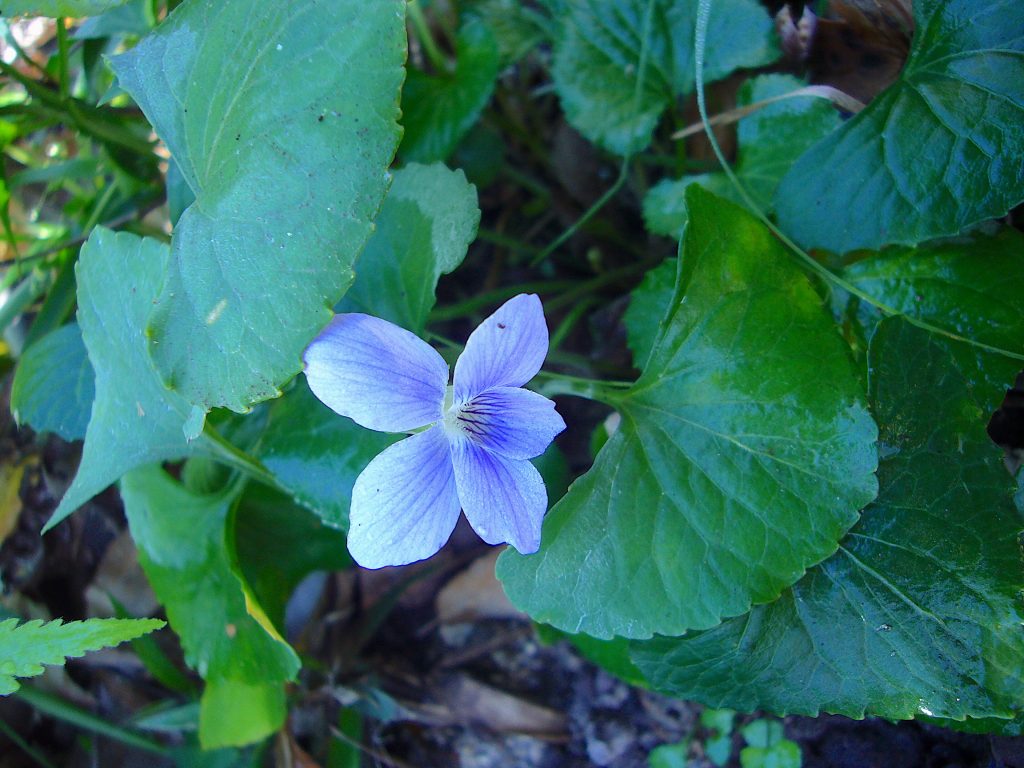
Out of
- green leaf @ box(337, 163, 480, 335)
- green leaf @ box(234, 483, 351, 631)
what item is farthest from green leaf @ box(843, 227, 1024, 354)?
green leaf @ box(234, 483, 351, 631)

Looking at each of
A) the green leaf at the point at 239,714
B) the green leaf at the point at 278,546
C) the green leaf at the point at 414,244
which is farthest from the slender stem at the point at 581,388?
the green leaf at the point at 239,714

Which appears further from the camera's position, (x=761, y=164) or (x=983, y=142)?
(x=761, y=164)

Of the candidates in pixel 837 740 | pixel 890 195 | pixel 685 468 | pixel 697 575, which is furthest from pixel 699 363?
pixel 837 740

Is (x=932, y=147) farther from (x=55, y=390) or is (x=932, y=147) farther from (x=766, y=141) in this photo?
(x=55, y=390)

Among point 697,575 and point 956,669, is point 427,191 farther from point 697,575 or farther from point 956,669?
point 956,669

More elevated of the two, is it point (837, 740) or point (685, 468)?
point (685, 468)

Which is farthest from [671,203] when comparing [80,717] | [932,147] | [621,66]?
[80,717]
